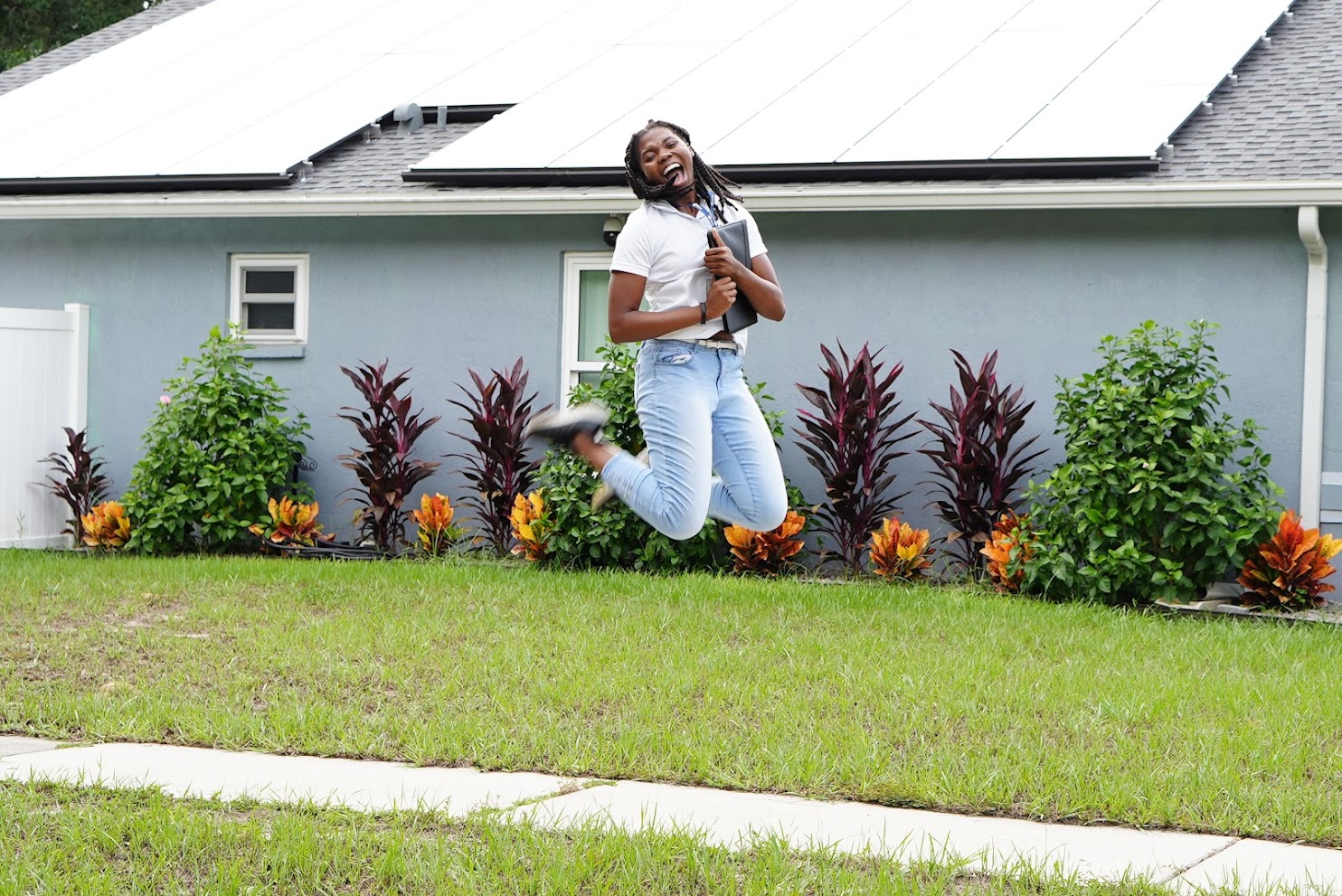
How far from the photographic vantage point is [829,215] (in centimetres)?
1105

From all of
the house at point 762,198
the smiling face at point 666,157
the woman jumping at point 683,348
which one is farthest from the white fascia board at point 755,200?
the smiling face at point 666,157

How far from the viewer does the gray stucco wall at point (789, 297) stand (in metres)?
10.1

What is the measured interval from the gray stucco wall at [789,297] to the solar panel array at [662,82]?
522 mm

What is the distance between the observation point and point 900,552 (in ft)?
33.7

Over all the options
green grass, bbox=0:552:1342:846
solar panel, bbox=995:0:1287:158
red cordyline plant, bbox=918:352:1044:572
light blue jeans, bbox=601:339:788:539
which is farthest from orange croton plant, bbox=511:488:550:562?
light blue jeans, bbox=601:339:788:539

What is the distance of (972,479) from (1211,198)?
7.28ft

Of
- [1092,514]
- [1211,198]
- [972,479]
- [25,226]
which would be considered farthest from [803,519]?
[25,226]

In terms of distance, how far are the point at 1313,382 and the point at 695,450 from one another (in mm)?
5820

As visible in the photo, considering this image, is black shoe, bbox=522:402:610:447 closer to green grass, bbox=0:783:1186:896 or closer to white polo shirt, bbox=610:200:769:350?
white polo shirt, bbox=610:200:769:350

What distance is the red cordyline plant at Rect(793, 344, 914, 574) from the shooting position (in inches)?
414

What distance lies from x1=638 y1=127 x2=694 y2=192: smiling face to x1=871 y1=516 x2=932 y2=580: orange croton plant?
5123 millimetres

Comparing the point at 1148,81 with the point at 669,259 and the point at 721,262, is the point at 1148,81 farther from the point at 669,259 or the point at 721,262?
the point at 721,262

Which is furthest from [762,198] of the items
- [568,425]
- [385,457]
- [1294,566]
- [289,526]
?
[568,425]

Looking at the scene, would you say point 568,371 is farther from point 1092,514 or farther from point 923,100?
point 1092,514
